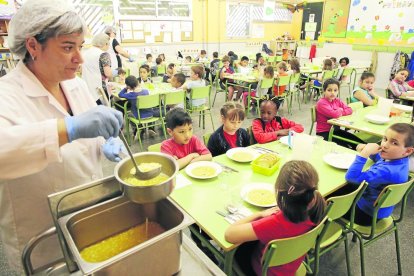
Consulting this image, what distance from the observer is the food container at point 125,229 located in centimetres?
63

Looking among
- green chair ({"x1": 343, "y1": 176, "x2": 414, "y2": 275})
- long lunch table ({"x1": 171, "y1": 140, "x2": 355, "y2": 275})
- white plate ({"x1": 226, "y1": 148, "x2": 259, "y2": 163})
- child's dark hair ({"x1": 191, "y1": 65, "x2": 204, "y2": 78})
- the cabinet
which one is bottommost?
green chair ({"x1": 343, "y1": 176, "x2": 414, "y2": 275})

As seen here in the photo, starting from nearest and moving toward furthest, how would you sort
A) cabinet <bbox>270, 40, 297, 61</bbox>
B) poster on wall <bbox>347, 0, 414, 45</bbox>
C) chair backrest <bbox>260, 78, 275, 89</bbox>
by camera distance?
1. chair backrest <bbox>260, 78, 275, 89</bbox>
2. poster on wall <bbox>347, 0, 414, 45</bbox>
3. cabinet <bbox>270, 40, 297, 61</bbox>

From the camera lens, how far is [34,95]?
0.92 meters

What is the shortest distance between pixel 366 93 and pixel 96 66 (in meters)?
3.63

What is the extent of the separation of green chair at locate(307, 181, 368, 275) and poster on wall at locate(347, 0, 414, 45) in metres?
7.66

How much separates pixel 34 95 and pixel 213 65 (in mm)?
6185

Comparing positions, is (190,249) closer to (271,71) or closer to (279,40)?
(271,71)

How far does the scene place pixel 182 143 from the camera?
199cm

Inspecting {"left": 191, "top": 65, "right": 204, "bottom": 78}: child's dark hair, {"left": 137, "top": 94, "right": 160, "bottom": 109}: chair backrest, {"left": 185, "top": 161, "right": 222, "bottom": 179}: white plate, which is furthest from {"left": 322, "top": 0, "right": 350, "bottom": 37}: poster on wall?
{"left": 185, "top": 161, "right": 222, "bottom": 179}: white plate

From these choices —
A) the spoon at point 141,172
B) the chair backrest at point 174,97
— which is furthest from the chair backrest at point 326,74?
the spoon at point 141,172

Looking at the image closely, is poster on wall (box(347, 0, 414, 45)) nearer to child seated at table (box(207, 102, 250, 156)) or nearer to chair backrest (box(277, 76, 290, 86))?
chair backrest (box(277, 76, 290, 86))

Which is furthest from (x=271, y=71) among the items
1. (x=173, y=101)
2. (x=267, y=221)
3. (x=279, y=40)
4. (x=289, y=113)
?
(x=279, y=40)

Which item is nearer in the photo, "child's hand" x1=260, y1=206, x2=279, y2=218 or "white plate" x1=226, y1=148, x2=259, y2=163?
"child's hand" x1=260, y1=206, x2=279, y2=218

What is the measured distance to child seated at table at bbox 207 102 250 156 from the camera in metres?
2.19
